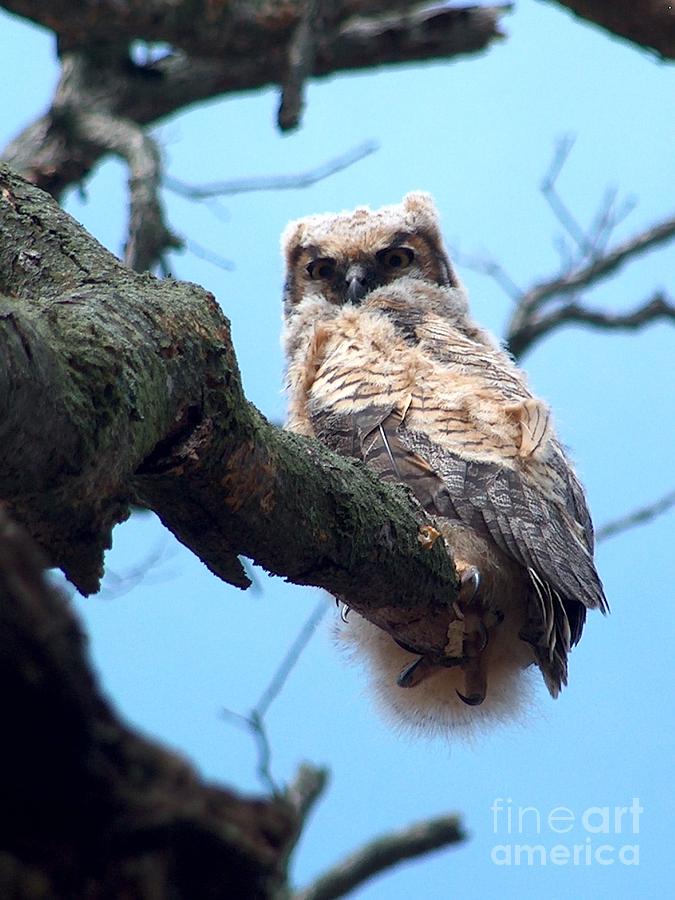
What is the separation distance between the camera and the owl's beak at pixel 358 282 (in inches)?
167

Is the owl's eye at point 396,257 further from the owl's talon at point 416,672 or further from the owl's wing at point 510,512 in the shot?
the owl's talon at point 416,672

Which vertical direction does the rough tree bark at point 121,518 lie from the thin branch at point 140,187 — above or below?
below

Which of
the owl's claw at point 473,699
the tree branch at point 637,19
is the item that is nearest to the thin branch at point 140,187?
the tree branch at point 637,19

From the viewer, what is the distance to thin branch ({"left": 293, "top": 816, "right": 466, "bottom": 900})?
3.67 metres

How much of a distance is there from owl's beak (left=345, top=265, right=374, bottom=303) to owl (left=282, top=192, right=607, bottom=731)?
0.02 meters

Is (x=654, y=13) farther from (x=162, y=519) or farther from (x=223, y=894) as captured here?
(x=223, y=894)

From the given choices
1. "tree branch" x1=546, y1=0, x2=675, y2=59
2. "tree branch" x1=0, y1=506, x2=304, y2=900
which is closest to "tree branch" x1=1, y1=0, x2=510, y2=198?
"tree branch" x1=546, y1=0, x2=675, y2=59

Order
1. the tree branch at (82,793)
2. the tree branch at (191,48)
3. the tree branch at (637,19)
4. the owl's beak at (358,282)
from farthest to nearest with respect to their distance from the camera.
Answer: the tree branch at (191,48)
the owl's beak at (358,282)
the tree branch at (637,19)
the tree branch at (82,793)

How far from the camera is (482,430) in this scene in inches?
131

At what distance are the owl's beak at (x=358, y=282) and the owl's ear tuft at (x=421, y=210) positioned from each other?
40 centimetres

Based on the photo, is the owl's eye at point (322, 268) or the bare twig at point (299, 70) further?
the owl's eye at point (322, 268)

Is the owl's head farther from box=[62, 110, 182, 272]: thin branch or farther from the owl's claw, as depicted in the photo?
the owl's claw

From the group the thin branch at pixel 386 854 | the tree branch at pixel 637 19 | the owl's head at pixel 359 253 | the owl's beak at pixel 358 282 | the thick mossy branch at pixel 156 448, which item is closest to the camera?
the thick mossy branch at pixel 156 448

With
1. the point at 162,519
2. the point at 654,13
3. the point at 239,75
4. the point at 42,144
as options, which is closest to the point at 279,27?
the point at 239,75
